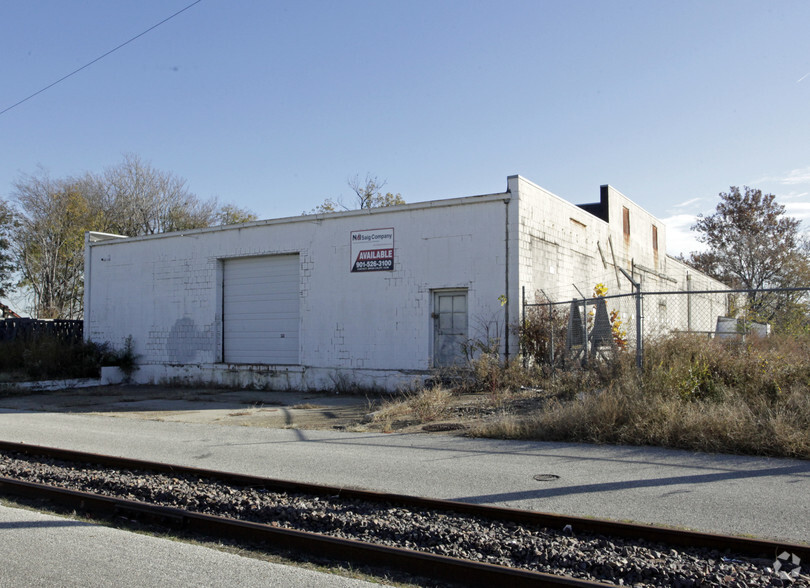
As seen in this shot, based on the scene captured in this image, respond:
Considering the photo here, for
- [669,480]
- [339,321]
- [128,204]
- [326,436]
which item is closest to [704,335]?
[669,480]

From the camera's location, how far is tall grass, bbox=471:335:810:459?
857 centimetres

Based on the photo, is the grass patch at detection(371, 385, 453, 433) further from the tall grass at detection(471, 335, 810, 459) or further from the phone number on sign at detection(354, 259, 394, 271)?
the phone number on sign at detection(354, 259, 394, 271)

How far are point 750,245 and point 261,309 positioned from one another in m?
31.8

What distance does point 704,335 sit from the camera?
1189 cm

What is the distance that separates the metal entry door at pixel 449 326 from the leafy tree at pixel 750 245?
24364 millimetres

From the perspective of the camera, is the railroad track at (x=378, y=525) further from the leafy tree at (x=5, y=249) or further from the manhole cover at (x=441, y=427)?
the leafy tree at (x=5, y=249)

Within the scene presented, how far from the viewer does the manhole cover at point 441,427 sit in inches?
438

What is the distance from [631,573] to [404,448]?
17.2 feet

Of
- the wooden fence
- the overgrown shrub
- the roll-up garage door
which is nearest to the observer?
the roll-up garage door

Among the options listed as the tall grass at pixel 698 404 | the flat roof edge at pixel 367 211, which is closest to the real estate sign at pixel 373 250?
the flat roof edge at pixel 367 211

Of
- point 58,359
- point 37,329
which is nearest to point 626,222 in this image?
point 58,359

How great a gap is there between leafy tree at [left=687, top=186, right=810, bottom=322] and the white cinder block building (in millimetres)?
18091

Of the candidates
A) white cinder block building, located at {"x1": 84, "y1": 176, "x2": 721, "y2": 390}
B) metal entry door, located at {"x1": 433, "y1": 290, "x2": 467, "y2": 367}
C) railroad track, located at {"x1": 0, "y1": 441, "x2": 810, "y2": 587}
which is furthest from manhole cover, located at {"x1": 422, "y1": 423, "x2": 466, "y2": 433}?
metal entry door, located at {"x1": 433, "y1": 290, "x2": 467, "y2": 367}

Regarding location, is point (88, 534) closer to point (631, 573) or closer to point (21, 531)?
point (21, 531)
